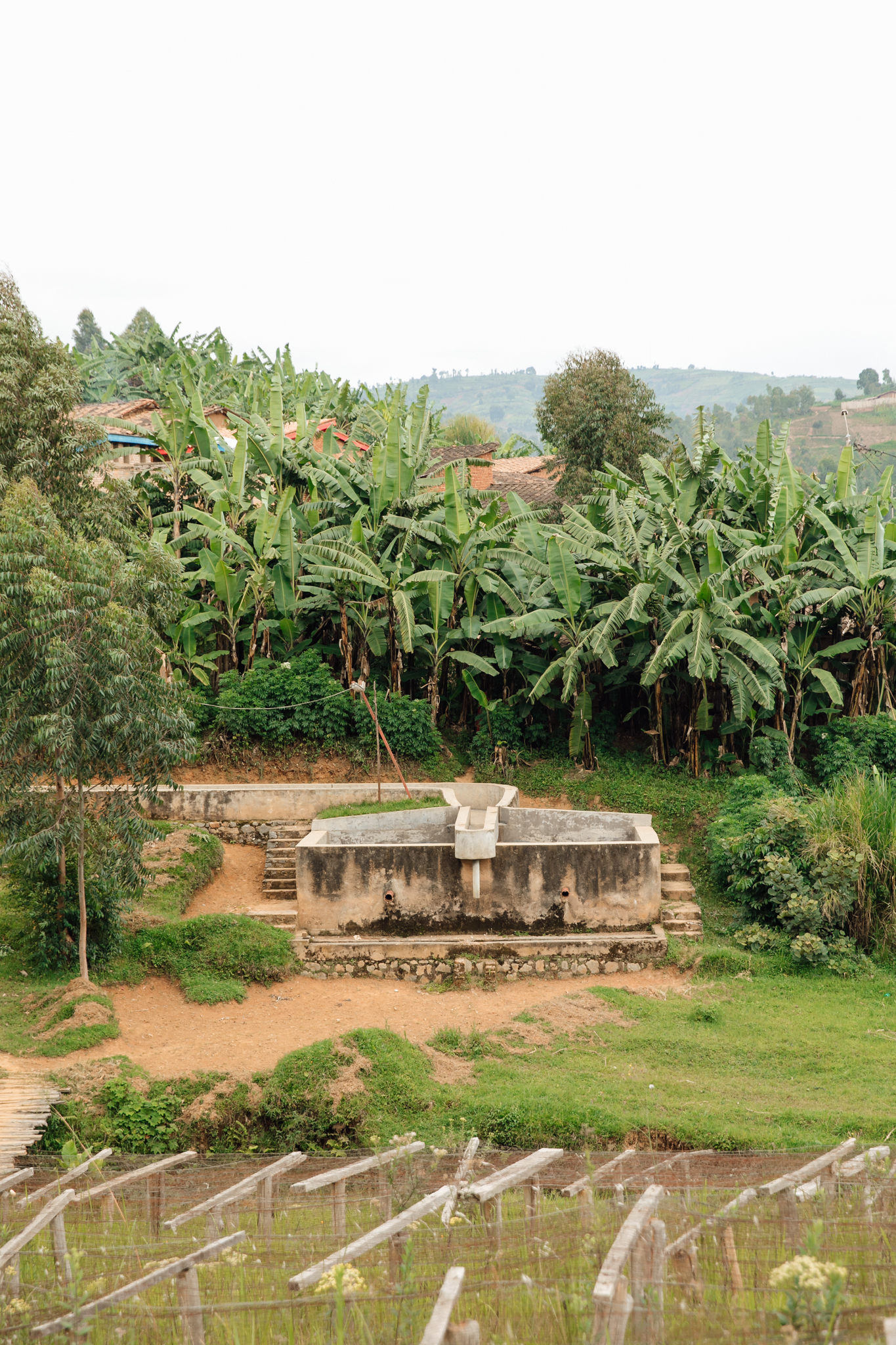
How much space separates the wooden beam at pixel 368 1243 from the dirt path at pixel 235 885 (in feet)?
26.9

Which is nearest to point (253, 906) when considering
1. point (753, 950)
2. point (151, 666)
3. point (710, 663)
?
point (151, 666)

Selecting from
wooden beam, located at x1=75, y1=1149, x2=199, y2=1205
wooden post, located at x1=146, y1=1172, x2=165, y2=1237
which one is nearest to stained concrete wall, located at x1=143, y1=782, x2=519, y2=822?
wooden beam, located at x1=75, y1=1149, x2=199, y2=1205

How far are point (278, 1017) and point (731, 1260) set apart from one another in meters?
7.15

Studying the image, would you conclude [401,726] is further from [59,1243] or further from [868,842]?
[59,1243]

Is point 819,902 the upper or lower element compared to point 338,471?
lower

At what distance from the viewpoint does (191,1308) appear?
364 centimetres

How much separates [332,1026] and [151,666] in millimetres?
4093

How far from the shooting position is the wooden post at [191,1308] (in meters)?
3.67

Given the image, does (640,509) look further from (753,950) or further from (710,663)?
(753,950)

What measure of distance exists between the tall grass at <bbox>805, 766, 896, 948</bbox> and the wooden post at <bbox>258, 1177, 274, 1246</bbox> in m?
8.45

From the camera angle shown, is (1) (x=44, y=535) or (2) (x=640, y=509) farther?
(2) (x=640, y=509)

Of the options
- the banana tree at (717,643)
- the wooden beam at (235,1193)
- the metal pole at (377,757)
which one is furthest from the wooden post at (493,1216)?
the banana tree at (717,643)

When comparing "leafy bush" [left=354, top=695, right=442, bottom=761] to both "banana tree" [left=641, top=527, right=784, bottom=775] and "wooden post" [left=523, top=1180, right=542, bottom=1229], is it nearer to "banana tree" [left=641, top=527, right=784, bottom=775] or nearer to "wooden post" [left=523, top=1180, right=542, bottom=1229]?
"banana tree" [left=641, top=527, right=784, bottom=775]

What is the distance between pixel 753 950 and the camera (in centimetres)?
1185
